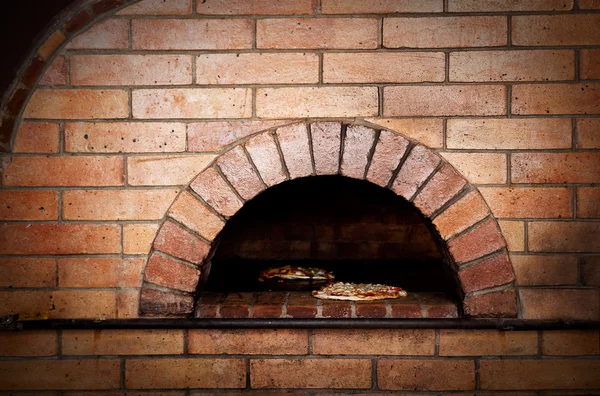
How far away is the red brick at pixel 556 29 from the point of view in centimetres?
187

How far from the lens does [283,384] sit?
193 cm

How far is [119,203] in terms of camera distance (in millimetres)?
1924

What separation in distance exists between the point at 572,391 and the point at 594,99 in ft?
3.95

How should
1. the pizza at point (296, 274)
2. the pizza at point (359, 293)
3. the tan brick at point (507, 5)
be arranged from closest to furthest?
the tan brick at point (507, 5), the pizza at point (359, 293), the pizza at point (296, 274)

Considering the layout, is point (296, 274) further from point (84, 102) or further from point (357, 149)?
point (84, 102)

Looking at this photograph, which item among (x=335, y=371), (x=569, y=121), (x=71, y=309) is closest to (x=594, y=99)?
(x=569, y=121)

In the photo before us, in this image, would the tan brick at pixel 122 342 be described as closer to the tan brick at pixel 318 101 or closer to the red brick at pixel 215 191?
the red brick at pixel 215 191

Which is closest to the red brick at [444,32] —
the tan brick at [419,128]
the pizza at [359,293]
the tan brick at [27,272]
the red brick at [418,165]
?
the tan brick at [419,128]

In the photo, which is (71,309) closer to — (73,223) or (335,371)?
(73,223)

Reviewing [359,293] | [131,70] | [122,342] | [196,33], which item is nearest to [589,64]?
[359,293]

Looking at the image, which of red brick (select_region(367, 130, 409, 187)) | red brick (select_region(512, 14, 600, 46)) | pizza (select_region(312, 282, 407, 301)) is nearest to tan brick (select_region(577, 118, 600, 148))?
red brick (select_region(512, 14, 600, 46))

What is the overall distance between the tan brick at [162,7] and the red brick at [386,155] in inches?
37.9

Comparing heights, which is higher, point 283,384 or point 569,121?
point 569,121

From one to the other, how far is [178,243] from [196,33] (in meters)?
0.87
